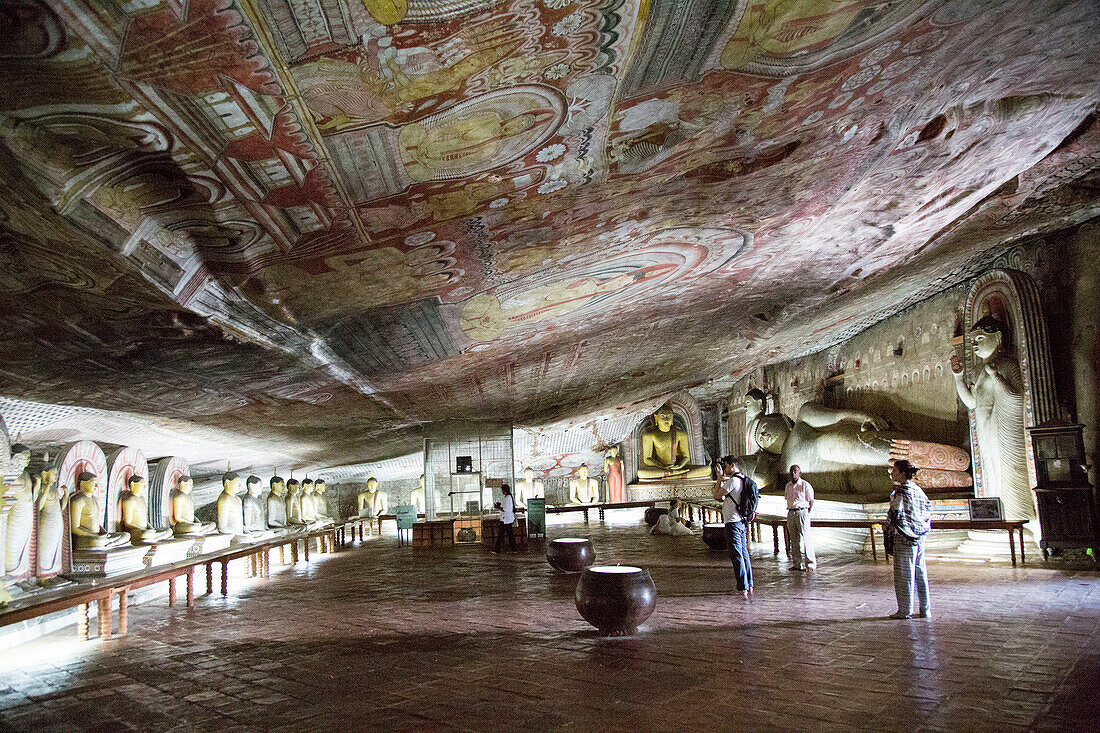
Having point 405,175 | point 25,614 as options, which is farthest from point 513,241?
point 25,614

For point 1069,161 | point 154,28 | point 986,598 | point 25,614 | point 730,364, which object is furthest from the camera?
point 730,364

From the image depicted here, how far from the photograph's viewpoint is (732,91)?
3580 mm

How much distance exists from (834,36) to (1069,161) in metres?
4.58

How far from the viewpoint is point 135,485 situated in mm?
7762

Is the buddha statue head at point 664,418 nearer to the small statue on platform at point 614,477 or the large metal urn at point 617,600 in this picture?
the small statue on platform at point 614,477

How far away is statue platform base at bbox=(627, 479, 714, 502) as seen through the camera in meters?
17.1

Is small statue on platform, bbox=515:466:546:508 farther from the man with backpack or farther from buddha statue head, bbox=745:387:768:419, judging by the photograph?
the man with backpack

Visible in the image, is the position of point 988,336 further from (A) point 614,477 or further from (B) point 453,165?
(A) point 614,477

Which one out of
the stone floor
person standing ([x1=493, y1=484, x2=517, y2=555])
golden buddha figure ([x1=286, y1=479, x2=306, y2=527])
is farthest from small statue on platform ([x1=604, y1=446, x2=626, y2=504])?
the stone floor

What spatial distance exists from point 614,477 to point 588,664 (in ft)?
51.6

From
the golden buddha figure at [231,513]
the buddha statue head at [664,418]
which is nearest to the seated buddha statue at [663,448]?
the buddha statue head at [664,418]

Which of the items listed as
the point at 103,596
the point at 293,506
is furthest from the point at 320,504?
the point at 103,596

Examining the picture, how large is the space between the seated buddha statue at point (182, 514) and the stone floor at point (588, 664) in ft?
7.27

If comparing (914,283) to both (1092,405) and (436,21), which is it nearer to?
(1092,405)
